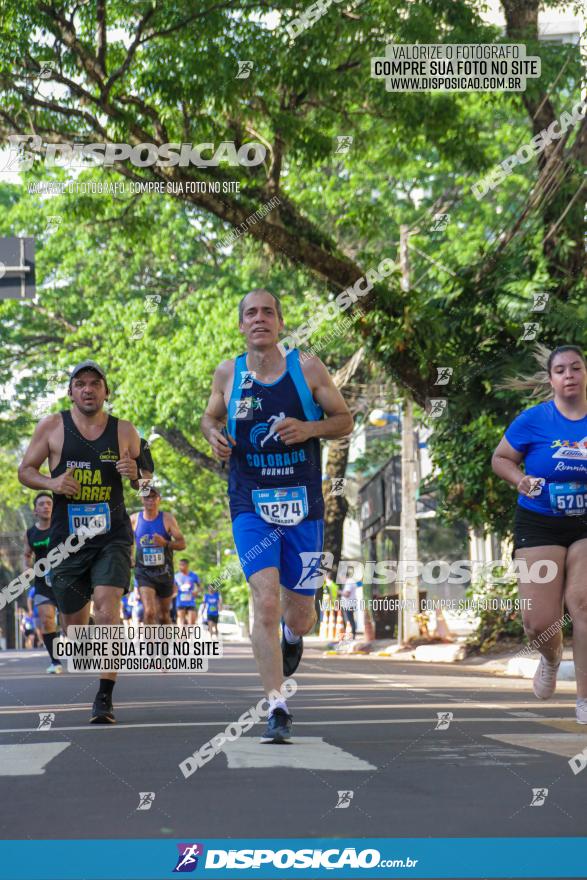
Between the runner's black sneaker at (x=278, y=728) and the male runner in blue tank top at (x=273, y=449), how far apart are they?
0.40m

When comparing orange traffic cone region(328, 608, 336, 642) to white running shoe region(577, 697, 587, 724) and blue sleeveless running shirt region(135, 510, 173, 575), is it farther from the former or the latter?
white running shoe region(577, 697, 587, 724)

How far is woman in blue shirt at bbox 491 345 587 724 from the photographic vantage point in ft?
26.5

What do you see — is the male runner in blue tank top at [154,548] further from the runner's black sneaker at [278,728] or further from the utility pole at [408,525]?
the runner's black sneaker at [278,728]

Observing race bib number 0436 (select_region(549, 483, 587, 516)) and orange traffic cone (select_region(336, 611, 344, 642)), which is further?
orange traffic cone (select_region(336, 611, 344, 642))

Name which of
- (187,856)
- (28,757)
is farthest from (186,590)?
(187,856)

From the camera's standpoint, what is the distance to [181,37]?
1722cm

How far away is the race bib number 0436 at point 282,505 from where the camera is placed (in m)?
7.67

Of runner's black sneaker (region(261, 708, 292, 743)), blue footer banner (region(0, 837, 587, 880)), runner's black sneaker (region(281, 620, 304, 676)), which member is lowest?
blue footer banner (region(0, 837, 587, 880))

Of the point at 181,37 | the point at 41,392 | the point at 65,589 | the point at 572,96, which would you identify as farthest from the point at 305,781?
the point at 41,392

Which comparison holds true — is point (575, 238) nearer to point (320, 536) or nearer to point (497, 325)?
point (497, 325)

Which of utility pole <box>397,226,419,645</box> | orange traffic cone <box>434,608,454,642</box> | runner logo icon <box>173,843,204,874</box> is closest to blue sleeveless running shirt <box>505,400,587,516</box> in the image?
runner logo icon <box>173,843,204,874</box>

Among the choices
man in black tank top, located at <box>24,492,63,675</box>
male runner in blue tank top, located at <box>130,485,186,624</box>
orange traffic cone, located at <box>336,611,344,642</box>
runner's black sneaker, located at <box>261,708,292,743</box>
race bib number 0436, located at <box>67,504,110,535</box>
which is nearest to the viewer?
runner's black sneaker, located at <box>261,708,292,743</box>

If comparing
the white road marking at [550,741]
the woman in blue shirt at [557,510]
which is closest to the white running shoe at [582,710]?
the woman in blue shirt at [557,510]

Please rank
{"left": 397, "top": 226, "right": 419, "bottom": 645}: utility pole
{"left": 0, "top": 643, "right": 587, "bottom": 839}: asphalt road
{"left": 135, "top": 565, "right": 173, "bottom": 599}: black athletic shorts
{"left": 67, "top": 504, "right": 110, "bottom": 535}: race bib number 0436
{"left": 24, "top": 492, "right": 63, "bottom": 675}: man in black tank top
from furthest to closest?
{"left": 397, "top": 226, "right": 419, "bottom": 645}: utility pole → {"left": 135, "top": 565, "right": 173, "bottom": 599}: black athletic shorts → {"left": 24, "top": 492, "right": 63, "bottom": 675}: man in black tank top → {"left": 67, "top": 504, "right": 110, "bottom": 535}: race bib number 0436 → {"left": 0, "top": 643, "right": 587, "bottom": 839}: asphalt road
